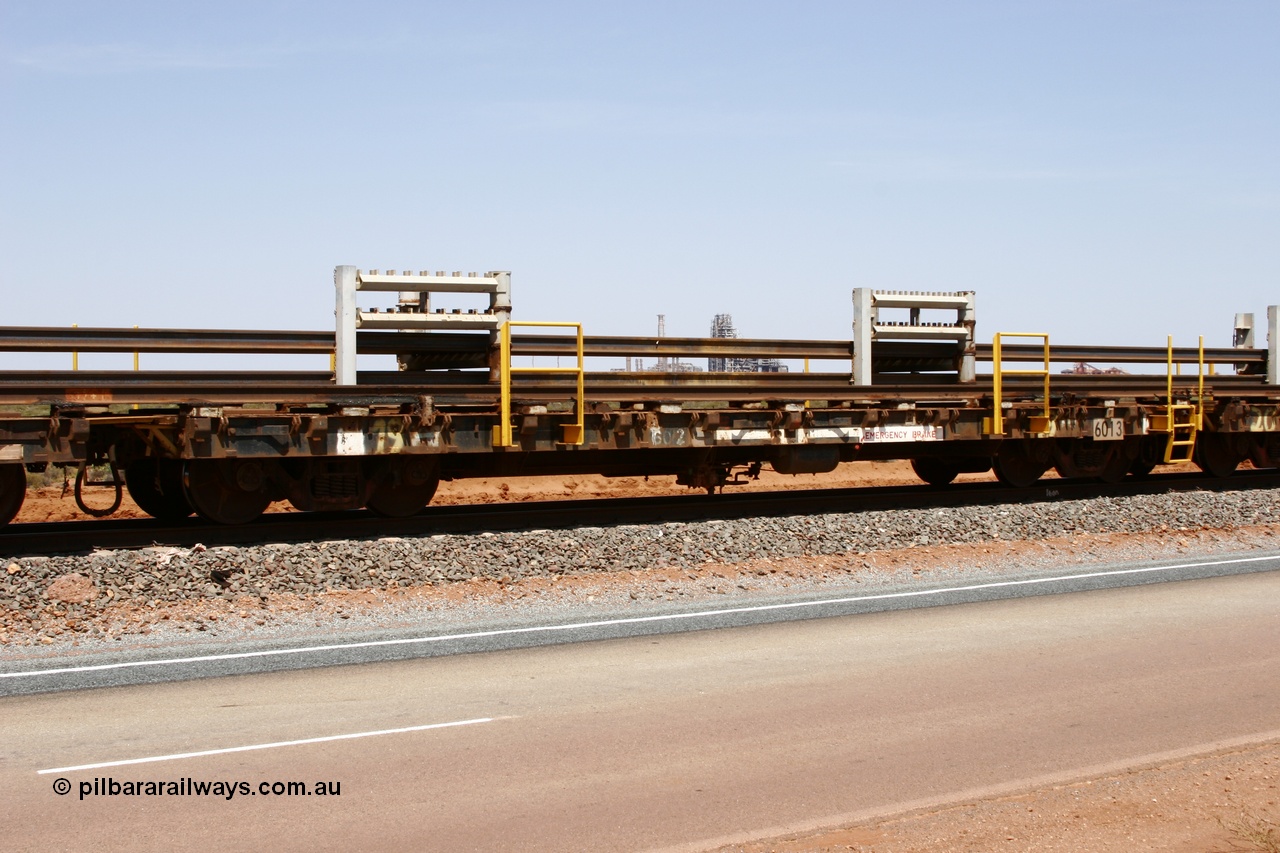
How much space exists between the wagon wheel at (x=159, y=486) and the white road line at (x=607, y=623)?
4.68m

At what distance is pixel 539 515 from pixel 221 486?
334 centimetres

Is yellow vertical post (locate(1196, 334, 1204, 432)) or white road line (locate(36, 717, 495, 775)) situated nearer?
white road line (locate(36, 717, 495, 775))

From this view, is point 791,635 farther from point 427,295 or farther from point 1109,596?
point 427,295

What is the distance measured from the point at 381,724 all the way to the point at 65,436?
5.93 m

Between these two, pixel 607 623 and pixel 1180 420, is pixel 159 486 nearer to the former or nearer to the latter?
pixel 607 623

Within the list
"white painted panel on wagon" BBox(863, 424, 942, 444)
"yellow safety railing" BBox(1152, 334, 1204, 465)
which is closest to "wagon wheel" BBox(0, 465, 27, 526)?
"white painted panel on wagon" BBox(863, 424, 942, 444)

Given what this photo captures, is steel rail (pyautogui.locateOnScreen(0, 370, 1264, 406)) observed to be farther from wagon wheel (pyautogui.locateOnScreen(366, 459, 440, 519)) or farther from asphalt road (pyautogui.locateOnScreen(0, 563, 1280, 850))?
asphalt road (pyautogui.locateOnScreen(0, 563, 1280, 850))

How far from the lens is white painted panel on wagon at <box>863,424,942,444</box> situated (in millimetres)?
15057

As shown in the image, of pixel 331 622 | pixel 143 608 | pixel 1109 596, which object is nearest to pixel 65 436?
pixel 143 608

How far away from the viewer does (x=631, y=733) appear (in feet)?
22.0

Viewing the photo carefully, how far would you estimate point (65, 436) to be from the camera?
11.2m

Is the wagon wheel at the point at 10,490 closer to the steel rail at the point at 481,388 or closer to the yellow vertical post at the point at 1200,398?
the steel rail at the point at 481,388

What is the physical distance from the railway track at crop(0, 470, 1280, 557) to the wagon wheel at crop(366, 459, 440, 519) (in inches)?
6.3

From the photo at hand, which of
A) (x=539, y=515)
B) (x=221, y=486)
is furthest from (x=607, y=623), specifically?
(x=221, y=486)
